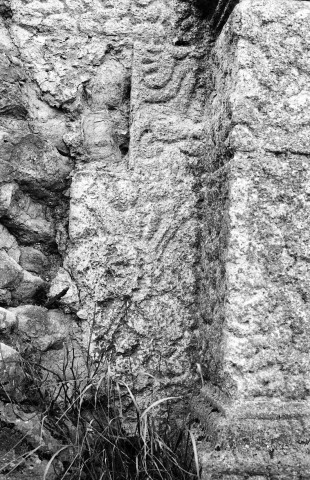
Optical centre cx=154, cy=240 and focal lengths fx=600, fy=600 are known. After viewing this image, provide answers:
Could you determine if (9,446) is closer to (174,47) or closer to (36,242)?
(36,242)

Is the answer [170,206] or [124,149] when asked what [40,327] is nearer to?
[170,206]

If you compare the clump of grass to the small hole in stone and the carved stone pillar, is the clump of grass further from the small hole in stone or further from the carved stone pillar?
the small hole in stone

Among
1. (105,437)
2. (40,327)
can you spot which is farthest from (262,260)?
(40,327)

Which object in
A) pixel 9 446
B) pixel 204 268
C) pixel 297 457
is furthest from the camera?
pixel 204 268

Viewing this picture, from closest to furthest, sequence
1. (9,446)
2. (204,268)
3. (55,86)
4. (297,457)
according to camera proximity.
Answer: (297,457) → (9,446) → (204,268) → (55,86)

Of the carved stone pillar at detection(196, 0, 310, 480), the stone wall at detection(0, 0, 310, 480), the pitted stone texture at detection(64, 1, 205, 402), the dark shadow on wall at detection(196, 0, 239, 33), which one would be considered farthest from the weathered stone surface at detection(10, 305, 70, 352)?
the dark shadow on wall at detection(196, 0, 239, 33)

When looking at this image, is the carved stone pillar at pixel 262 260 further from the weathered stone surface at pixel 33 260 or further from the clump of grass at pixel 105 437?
the weathered stone surface at pixel 33 260

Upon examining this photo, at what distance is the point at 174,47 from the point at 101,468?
1.68 metres

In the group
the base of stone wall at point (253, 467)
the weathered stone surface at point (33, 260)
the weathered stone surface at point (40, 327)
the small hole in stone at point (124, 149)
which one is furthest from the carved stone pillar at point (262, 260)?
the weathered stone surface at point (33, 260)

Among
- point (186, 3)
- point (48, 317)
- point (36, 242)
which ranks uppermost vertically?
point (186, 3)

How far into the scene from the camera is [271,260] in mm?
2045

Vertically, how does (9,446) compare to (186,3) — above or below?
below

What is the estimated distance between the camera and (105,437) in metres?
1.99

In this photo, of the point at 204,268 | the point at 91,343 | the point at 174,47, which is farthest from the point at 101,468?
the point at 174,47
